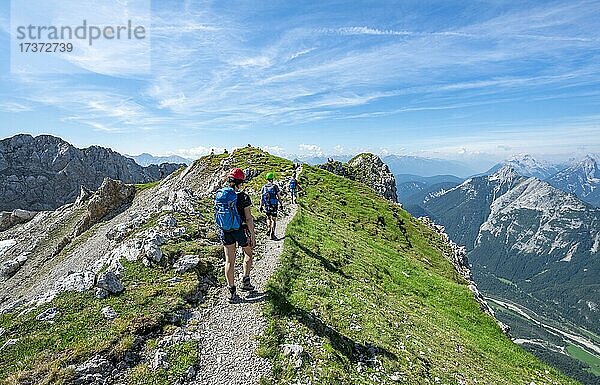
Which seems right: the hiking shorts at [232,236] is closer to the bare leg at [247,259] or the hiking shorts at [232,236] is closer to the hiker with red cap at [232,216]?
the hiker with red cap at [232,216]

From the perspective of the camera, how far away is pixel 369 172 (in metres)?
114

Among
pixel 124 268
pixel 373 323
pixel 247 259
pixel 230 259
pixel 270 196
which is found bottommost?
pixel 373 323

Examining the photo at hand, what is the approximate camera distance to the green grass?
10.1 metres

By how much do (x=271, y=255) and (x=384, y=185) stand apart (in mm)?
88037

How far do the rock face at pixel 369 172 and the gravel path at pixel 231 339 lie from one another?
89.0 m

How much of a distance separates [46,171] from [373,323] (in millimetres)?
218576

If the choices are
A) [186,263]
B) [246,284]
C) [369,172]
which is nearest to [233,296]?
[246,284]

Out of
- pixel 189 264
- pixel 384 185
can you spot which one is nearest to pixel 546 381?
pixel 189 264

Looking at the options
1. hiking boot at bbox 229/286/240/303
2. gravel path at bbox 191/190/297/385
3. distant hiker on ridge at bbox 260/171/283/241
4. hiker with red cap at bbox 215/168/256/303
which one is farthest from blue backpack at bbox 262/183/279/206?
hiking boot at bbox 229/286/240/303

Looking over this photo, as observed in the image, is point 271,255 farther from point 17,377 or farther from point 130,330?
point 17,377

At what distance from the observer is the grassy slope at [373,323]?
41.0 feet

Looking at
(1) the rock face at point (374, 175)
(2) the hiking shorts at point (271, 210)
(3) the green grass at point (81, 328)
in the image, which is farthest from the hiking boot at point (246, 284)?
(1) the rock face at point (374, 175)

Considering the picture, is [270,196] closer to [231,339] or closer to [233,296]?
[233,296]

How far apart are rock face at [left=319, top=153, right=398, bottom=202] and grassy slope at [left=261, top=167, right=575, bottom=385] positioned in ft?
231
